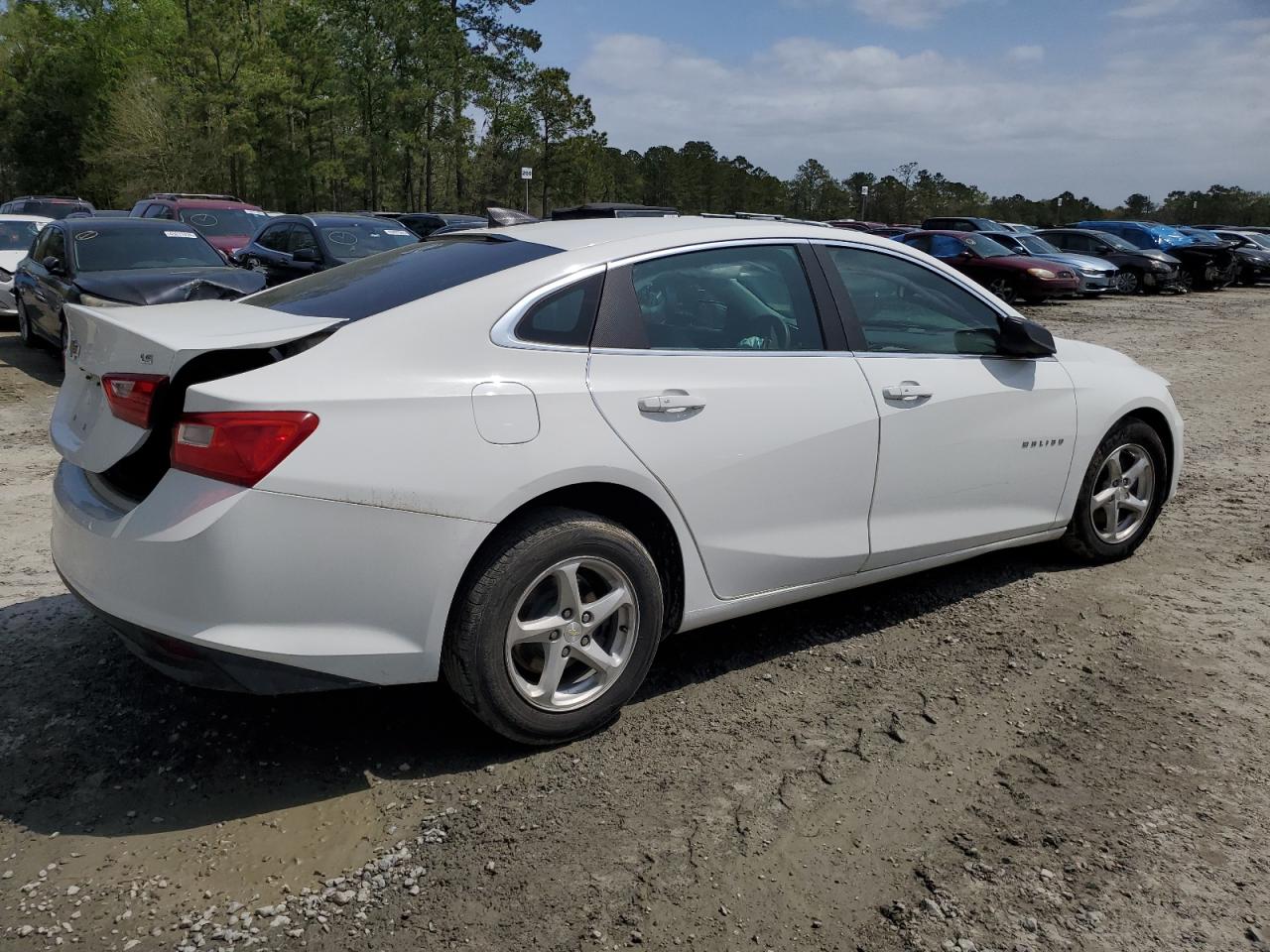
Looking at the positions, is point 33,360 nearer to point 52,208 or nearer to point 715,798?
point 715,798

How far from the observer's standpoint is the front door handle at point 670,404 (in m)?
3.25

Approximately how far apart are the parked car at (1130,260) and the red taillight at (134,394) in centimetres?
2392

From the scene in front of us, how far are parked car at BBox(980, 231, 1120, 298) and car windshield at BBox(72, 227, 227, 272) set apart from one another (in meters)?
16.8

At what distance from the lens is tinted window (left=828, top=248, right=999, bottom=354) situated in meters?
3.99

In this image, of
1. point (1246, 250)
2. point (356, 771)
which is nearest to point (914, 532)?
point (356, 771)

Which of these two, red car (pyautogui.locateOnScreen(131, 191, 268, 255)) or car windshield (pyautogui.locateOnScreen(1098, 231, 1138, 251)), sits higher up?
car windshield (pyautogui.locateOnScreen(1098, 231, 1138, 251))

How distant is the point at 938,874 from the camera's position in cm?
268

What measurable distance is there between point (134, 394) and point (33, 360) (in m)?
9.79

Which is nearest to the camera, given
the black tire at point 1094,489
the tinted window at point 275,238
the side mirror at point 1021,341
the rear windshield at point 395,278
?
the rear windshield at point 395,278

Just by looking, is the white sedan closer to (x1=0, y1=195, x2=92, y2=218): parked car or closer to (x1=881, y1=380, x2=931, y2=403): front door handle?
(x1=881, y1=380, x2=931, y2=403): front door handle

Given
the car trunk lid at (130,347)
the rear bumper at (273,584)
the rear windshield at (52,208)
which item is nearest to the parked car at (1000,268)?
the car trunk lid at (130,347)

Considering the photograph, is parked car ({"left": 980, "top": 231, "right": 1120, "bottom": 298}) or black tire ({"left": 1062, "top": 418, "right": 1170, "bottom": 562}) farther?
parked car ({"left": 980, "top": 231, "right": 1120, "bottom": 298})

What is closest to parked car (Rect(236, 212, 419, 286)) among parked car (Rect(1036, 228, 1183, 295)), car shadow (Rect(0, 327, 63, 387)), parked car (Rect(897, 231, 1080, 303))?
car shadow (Rect(0, 327, 63, 387))

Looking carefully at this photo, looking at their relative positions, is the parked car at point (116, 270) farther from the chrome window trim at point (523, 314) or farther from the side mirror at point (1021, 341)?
the side mirror at point (1021, 341)
